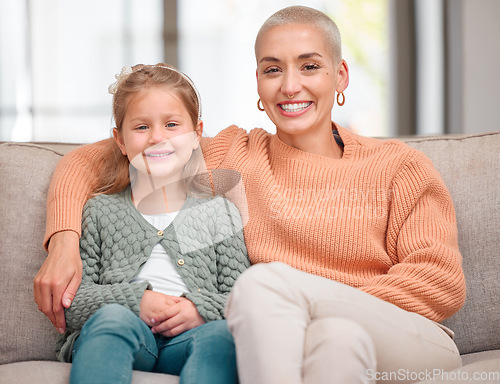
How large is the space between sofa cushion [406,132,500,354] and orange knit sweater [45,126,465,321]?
0.09 m

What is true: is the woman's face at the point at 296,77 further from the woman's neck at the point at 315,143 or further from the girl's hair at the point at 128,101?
the girl's hair at the point at 128,101

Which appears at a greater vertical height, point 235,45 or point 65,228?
point 235,45

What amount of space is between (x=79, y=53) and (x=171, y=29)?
1.90ft

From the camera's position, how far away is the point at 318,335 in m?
0.89

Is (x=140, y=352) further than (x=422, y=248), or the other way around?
(x=422, y=248)

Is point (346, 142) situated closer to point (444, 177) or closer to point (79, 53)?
point (444, 177)

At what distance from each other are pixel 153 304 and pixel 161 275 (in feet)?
0.31

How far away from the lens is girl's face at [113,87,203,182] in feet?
4.23

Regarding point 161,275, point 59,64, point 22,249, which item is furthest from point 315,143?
point 59,64

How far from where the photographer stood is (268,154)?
1442 millimetres

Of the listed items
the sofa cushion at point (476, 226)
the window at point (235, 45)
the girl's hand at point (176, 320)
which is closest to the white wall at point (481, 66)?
the window at point (235, 45)

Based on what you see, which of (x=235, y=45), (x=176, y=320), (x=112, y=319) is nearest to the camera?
(x=112, y=319)

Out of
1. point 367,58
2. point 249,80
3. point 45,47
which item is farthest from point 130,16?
point 367,58

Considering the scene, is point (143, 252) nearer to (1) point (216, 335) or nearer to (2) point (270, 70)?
(1) point (216, 335)
